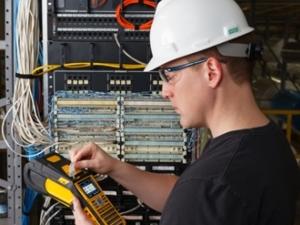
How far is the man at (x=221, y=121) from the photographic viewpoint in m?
0.81

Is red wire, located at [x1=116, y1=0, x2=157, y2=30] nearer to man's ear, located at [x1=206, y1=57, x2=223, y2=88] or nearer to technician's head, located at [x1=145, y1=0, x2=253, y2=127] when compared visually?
technician's head, located at [x1=145, y1=0, x2=253, y2=127]

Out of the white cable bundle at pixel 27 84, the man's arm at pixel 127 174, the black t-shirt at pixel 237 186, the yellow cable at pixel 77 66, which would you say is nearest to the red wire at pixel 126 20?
the yellow cable at pixel 77 66

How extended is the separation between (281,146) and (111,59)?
0.76 meters

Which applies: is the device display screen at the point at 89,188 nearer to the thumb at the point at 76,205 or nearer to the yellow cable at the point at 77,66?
the thumb at the point at 76,205

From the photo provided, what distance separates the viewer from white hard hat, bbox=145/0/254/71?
921mm

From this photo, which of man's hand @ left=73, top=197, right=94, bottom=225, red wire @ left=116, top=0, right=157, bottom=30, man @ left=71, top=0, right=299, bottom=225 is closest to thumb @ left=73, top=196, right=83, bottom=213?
man's hand @ left=73, top=197, right=94, bottom=225

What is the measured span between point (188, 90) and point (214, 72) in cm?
7

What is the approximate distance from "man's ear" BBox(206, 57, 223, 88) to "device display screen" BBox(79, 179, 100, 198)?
53cm

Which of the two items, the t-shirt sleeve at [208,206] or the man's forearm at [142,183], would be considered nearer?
the t-shirt sleeve at [208,206]

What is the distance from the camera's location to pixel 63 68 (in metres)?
1.49

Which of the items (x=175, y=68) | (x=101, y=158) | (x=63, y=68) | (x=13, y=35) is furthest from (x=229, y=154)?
(x=13, y=35)

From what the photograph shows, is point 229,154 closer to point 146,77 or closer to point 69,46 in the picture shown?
point 146,77

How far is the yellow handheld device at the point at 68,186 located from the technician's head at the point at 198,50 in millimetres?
403

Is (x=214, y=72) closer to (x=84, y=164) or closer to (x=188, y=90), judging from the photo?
(x=188, y=90)
